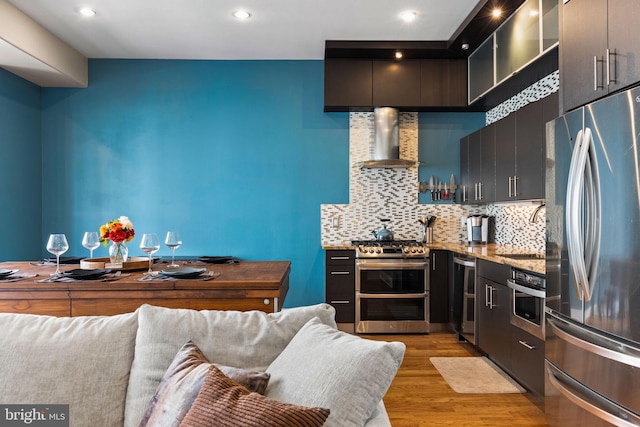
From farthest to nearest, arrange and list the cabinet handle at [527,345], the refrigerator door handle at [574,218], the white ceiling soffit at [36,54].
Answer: the white ceiling soffit at [36,54]
the cabinet handle at [527,345]
the refrigerator door handle at [574,218]

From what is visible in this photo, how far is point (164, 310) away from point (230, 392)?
2.04ft

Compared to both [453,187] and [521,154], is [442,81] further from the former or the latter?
[521,154]

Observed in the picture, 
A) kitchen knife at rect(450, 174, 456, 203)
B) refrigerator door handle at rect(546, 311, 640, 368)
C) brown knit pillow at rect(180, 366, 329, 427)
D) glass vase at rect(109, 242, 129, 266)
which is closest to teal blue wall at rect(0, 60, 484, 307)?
kitchen knife at rect(450, 174, 456, 203)

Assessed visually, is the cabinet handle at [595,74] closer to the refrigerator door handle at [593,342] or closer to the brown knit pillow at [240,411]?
the refrigerator door handle at [593,342]

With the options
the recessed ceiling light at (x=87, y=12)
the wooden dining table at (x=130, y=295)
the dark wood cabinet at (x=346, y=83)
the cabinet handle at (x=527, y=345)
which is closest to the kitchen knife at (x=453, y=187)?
the dark wood cabinet at (x=346, y=83)

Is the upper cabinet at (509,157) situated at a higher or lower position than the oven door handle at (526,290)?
higher

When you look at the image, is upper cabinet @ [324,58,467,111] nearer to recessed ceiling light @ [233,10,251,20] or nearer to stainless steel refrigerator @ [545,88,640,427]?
recessed ceiling light @ [233,10,251,20]

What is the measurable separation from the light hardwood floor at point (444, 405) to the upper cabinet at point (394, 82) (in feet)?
8.97

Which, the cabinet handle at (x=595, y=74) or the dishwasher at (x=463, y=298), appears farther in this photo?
the dishwasher at (x=463, y=298)

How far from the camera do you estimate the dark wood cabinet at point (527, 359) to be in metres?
2.82

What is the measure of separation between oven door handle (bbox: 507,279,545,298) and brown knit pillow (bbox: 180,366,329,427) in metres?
2.22

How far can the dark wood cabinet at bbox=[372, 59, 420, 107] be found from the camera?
187 inches

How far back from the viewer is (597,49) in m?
2.13

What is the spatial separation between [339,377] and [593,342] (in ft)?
4.81
